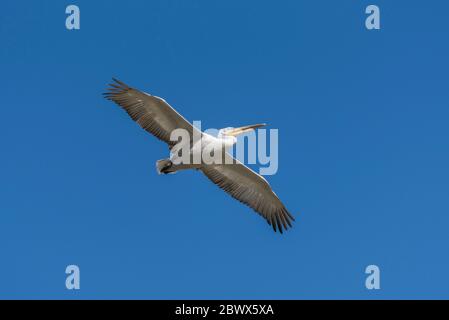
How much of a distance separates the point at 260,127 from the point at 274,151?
93cm

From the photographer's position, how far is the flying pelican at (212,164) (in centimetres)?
1184

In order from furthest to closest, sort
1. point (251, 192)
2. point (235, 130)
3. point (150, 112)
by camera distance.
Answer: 1. point (251, 192)
2. point (235, 130)
3. point (150, 112)

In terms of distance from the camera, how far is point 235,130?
12.8 m

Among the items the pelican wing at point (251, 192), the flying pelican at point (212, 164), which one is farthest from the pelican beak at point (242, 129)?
the pelican wing at point (251, 192)

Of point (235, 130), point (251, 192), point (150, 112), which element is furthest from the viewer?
point (251, 192)

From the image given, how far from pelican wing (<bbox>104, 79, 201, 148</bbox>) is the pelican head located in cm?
72

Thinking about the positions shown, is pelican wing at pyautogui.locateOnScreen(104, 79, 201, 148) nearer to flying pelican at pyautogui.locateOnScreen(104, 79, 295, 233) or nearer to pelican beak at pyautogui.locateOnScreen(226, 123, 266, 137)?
flying pelican at pyautogui.locateOnScreen(104, 79, 295, 233)

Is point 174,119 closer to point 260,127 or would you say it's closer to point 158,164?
point 158,164

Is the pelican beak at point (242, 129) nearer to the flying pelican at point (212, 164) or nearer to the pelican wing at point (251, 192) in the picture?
the flying pelican at point (212, 164)

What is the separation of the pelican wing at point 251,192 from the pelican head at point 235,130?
2.46ft

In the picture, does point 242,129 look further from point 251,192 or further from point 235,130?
point 251,192

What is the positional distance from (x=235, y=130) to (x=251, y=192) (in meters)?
1.47

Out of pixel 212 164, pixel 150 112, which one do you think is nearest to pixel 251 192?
pixel 212 164

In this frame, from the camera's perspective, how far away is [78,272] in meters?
11.3
